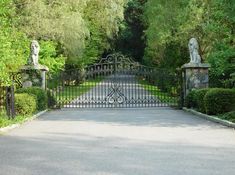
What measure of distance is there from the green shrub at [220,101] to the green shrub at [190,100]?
143 inches

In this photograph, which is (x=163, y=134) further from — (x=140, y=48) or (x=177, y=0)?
(x=140, y=48)

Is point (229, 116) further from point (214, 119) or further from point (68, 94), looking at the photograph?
point (68, 94)

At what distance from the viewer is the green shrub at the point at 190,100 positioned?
876 inches

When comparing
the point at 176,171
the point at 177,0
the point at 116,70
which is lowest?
the point at 176,171

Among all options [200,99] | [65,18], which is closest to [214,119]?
[200,99]

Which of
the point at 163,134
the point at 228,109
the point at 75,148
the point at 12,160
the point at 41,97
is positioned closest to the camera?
the point at 12,160

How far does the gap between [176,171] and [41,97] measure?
47.2 feet

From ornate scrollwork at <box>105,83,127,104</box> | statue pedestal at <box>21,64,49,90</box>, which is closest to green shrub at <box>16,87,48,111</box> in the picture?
statue pedestal at <box>21,64,49,90</box>

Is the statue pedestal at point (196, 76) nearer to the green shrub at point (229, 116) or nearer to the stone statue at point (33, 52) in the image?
the green shrub at point (229, 116)

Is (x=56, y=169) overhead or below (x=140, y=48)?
below

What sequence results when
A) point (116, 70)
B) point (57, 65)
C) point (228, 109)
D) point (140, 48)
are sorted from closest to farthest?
point (228, 109)
point (116, 70)
point (57, 65)
point (140, 48)

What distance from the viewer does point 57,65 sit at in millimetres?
31188

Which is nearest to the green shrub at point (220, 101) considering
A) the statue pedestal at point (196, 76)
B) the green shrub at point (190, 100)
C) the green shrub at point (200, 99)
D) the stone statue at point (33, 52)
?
the green shrub at point (200, 99)

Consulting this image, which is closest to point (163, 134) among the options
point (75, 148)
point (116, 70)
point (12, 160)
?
point (75, 148)
